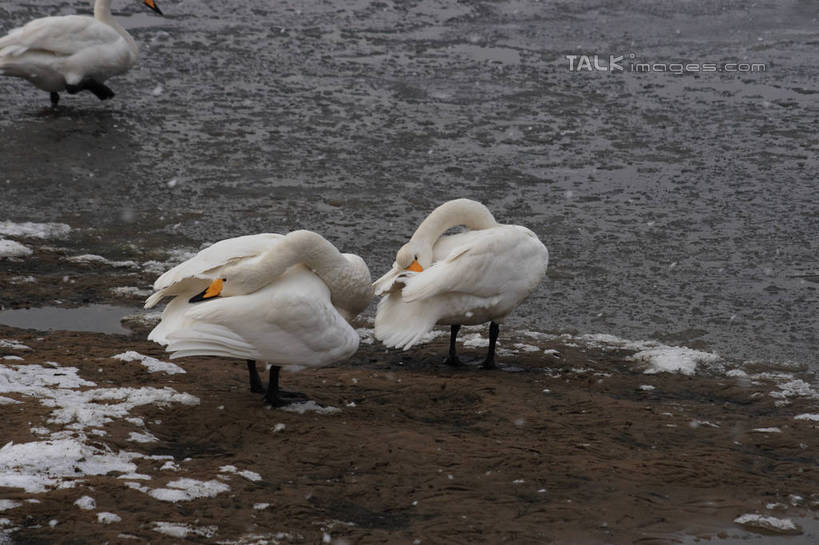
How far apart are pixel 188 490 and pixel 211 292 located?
1.43 metres

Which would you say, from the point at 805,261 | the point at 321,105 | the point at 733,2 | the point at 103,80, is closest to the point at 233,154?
the point at 321,105

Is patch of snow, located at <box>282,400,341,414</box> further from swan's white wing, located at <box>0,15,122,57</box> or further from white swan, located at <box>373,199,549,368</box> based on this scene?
swan's white wing, located at <box>0,15,122,57</box>

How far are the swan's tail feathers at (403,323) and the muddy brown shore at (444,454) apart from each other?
0.23 meters

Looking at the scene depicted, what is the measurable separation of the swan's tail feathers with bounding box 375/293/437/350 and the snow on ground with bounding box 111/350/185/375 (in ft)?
3.95

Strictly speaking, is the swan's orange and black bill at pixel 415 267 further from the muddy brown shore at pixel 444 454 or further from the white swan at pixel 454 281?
the muddy brown shore at pixel 444 454

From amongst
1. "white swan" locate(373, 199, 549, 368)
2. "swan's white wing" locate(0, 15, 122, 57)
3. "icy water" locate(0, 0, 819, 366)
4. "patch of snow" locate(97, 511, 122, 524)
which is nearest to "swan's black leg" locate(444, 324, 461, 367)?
"white swan" locate(373, 199, 549, 368)

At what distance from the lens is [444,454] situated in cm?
520

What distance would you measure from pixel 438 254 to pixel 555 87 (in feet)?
21.0

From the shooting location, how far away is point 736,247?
8992 mm

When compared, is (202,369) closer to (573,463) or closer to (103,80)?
(573,463)

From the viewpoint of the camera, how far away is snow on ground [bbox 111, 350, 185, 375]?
6.25m

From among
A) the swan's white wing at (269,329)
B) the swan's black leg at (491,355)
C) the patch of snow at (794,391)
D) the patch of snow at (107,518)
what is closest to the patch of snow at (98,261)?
the swan's white wing at (269,329)

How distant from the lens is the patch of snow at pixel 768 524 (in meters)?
4.75

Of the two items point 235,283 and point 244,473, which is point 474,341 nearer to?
point 235,283
